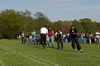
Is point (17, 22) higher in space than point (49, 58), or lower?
higher

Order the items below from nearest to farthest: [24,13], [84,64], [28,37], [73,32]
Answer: [84,64] → [73,32] → [28,37] → [24,13]

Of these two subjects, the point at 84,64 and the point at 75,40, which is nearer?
the point at 84,64

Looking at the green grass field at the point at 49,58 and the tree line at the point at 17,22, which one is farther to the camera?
the tree line at the point at 17,22

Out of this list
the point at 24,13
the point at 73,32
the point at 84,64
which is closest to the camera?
the point at 84,64

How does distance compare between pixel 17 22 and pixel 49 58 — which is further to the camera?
pixel 17 22

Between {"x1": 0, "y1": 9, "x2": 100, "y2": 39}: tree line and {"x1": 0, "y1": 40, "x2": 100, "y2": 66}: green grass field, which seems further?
{"x1": 0, "y1": 9, "x2": 100, "y2": 39}: tree line

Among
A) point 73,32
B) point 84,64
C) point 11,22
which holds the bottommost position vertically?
point 84,64

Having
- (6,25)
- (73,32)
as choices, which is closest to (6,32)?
(6,25)

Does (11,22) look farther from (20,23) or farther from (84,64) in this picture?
(84,64)

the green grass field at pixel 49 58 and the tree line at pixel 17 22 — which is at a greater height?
the tree line at pixel 17 22

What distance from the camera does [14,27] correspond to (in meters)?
99.8

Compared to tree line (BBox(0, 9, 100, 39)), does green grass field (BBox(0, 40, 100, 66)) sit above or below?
below

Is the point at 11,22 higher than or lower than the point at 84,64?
higher

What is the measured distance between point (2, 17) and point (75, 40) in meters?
90.9
